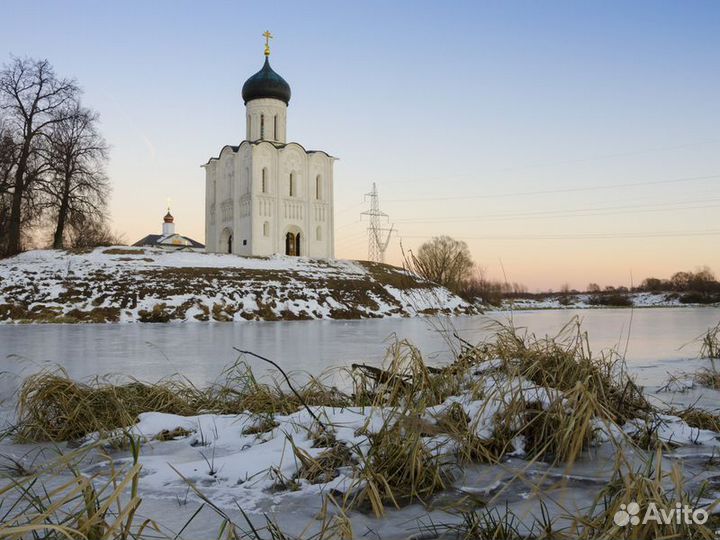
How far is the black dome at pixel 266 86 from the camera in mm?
43181

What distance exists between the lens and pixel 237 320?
20891 mm

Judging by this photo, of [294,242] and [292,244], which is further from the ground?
[294,242]

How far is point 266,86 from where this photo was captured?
43062mm

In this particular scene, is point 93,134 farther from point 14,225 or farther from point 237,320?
point 237,320

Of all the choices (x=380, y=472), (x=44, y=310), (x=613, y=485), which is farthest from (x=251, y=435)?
(x=44, y=310)

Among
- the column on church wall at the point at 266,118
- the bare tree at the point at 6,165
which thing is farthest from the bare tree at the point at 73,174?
the column on church wall at the point at 266,118

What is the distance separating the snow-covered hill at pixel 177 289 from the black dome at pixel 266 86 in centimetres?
1629

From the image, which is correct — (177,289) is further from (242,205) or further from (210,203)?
(210,203)

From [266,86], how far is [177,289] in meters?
24.8


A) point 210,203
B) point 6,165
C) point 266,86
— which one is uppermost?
point 266,86

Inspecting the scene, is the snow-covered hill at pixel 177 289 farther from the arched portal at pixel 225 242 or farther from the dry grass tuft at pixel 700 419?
the dry grass tuft at pixel 700 419

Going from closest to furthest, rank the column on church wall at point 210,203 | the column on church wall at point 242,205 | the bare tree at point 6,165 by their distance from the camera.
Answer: the bare tree at point 6,165 < the column on church wall at point 242,205 < the column on church wall at point 210,203

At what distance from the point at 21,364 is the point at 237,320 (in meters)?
14.0

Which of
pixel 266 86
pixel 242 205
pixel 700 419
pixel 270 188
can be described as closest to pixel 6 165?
pixel 242 205
